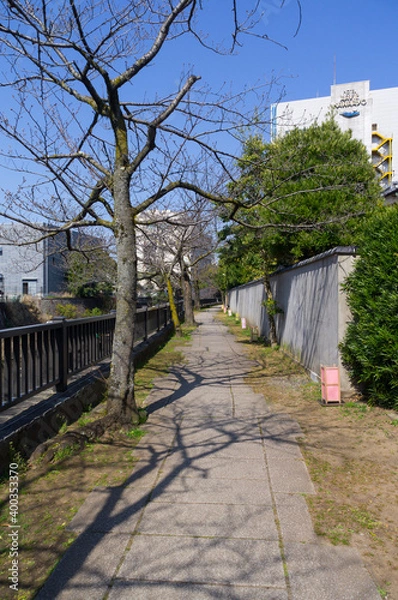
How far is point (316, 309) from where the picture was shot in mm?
8883

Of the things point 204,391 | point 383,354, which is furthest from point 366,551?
point 204,391

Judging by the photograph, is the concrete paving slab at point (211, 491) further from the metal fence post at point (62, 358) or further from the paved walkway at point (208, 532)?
the metal fence post at point (62, 358)

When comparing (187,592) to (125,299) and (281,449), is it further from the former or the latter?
(125,299)

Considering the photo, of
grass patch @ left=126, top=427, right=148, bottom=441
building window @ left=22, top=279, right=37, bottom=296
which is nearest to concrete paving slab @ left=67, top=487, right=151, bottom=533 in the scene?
grass patch @ left=126, top=427, right=148, bottom=441

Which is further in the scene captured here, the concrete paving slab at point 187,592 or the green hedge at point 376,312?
the green hedge at point 376,312

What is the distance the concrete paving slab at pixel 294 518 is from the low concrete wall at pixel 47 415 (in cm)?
232

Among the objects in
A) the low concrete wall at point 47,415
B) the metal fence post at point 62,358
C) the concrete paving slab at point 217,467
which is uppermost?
the metal fence post at point 62,358

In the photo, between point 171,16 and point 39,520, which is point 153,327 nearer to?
point 171,16

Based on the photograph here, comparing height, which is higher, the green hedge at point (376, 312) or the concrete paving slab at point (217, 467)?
the green hedge at point (376, 312)

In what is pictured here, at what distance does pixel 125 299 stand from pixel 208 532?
324 cm

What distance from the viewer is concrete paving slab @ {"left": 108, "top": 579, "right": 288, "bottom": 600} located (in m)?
2.54

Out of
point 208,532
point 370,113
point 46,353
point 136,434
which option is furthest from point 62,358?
point 370,113

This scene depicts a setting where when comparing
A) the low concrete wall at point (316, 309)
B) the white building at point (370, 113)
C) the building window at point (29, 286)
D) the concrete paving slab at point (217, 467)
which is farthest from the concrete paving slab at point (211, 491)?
the white building at point (370, 113)

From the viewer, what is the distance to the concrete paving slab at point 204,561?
2715 mm
